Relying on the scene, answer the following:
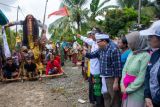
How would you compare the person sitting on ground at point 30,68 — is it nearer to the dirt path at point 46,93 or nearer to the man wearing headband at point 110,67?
the dirt path at point 46,93

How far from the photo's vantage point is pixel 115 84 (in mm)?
5871

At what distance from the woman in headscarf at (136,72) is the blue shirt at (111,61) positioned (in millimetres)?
1311

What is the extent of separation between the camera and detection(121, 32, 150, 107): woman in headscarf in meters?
4.47

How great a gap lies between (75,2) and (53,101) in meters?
25.5

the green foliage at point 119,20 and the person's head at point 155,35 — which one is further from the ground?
the green foliage at point 119,20

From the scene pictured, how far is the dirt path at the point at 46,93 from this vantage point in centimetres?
862

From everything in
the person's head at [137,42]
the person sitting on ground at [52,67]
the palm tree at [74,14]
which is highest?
the palm tree at [74,14]

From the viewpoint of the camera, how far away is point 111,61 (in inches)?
240

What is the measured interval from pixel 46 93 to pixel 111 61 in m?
4.29

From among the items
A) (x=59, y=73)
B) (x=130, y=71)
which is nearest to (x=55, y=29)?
(x=59, y=73)

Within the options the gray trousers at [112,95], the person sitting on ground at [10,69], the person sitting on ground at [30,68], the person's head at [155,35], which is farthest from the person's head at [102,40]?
the person sitting on ground at [10,69]

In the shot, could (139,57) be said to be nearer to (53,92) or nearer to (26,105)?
(26,105)

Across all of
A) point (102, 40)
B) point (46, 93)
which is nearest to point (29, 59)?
point (46, 93)

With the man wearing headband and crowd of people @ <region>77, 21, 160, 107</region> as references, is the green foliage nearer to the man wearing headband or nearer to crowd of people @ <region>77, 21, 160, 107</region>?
crowd of people @ <region>77, 21, 160, 107</region>
